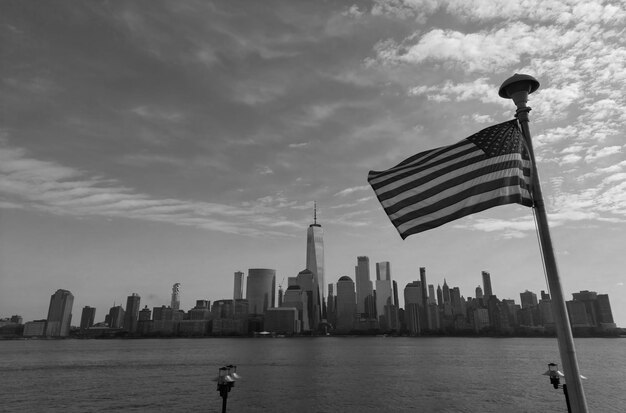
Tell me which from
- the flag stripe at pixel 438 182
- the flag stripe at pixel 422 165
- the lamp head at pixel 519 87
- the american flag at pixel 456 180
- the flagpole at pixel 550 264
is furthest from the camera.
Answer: the flag stripe at pixel 422 165

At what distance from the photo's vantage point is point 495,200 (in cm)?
1059

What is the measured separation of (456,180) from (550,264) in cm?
341

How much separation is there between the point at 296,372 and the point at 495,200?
272 feet

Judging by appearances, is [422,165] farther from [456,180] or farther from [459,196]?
[459,196]

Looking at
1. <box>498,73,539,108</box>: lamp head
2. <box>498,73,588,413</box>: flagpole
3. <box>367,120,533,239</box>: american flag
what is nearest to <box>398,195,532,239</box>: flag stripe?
<box>367,120,533,239</box>: american flag

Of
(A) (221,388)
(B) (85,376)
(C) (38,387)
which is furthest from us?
(B) (85,376)

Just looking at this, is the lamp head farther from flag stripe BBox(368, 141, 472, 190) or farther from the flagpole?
flag stripe BBox(368, 141, 472, 190)

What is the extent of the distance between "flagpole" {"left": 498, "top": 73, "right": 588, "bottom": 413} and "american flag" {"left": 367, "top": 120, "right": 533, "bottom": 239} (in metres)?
0.50

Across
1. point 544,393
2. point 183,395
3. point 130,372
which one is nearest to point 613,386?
point 544,393

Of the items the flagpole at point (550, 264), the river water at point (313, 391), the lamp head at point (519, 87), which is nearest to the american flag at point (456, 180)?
the flagpole at point (550, 264)

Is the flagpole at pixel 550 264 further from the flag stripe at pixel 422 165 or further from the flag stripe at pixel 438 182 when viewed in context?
the flag stripe at pixel 422 165

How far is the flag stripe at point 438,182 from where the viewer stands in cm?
1068

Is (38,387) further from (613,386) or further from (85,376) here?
(613,386)

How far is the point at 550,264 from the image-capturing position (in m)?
9.03
